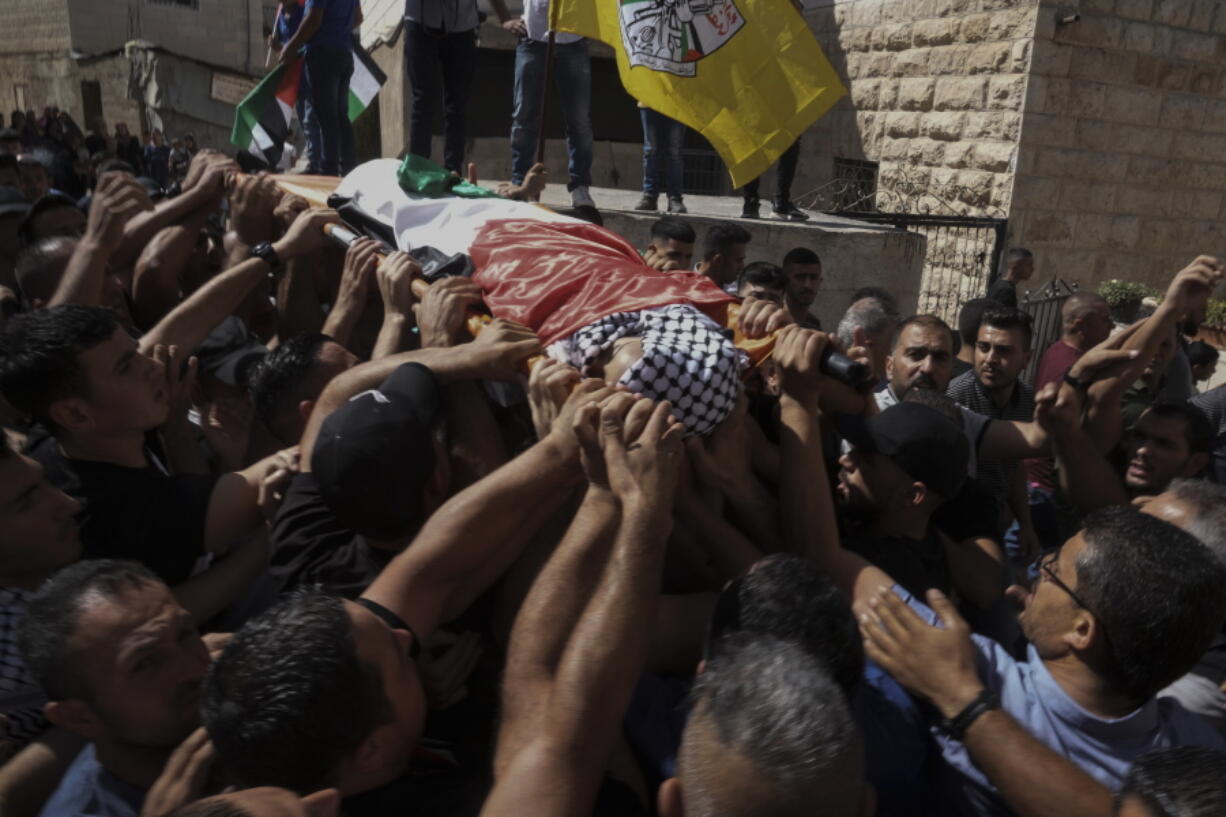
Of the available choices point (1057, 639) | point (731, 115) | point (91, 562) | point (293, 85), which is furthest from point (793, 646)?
point (293, 85)

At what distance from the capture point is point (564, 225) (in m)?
3.03

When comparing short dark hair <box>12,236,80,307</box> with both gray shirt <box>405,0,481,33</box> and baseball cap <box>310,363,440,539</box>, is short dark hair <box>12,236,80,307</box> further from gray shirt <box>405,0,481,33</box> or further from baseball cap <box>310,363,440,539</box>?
gray shirt <box>405,0,481,33</box>

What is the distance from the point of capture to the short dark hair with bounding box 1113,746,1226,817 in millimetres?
1181

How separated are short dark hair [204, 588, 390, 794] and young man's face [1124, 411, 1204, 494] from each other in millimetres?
2664

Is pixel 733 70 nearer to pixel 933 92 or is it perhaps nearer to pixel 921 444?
pixel 921 444

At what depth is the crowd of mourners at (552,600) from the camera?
1.33 m

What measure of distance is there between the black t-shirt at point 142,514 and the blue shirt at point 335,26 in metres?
3.97

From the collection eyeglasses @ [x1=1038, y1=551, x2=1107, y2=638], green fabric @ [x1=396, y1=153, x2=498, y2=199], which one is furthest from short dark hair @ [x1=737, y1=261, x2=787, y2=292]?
A: eyeglasses @ [x1=1038, y1=551, x2=1107, y2=638]

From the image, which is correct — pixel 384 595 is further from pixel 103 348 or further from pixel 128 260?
pixel 128 260

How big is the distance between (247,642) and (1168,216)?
10.1 metres

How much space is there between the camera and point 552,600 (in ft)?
5.26

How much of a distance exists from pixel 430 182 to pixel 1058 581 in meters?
2.52

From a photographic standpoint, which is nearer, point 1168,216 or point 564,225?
point 564,225

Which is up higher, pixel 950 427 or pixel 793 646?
pixel 950 427
